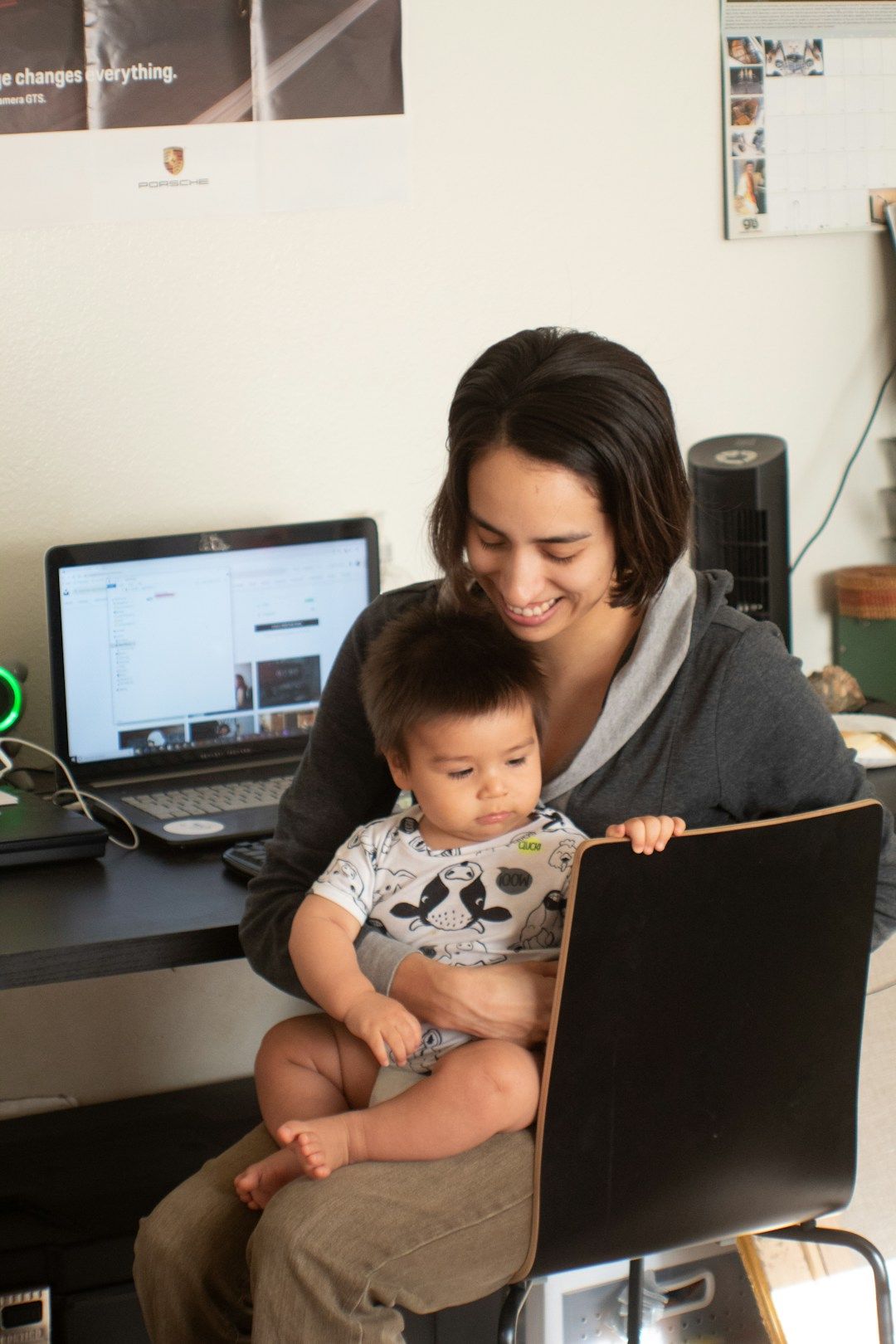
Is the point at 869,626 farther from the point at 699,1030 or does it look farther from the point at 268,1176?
the point at 268,1176

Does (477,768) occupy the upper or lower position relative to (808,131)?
lower

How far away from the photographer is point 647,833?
3.87ft

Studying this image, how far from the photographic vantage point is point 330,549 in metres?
2.14

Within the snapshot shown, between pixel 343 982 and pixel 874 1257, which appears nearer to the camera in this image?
pixel 343 982

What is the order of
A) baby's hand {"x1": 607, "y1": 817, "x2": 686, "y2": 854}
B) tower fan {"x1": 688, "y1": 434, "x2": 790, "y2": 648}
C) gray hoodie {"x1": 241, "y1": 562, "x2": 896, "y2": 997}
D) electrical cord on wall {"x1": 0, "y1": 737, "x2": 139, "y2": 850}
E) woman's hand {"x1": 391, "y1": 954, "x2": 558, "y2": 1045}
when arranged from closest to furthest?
baby's hand {"x1": 607, "y1": 817, "x2": 686, "y2": 854}, woman's hand {"x1": 391, "y1": 954, "x2": 558, "y2": 1045}, gray hoodie {"x1": 241, "y1": 562, "x2": 896, "y2": 997}, electrical cord on wall {"x1": 0, "y1": 737, "x2": 139, "y2": 850}, tower fan {"x1": 688, "y1": 434, "x2": 790, "y2": 648}

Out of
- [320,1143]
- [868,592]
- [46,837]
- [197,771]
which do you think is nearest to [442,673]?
[320,1143]

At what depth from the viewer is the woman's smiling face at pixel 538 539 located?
137cm

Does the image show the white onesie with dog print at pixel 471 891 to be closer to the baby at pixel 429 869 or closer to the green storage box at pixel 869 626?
the baby at pixel 429 869

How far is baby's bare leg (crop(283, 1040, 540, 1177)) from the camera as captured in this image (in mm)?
1232

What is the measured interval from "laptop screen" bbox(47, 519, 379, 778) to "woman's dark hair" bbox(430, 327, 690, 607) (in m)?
0.68

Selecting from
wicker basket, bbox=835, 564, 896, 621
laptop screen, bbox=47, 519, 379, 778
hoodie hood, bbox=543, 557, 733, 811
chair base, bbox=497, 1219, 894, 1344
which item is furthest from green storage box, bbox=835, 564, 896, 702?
chair base, bbox=497, 1219, 894, 1344

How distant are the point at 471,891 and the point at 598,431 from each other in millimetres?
441

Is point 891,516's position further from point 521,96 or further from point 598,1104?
point 598,1104

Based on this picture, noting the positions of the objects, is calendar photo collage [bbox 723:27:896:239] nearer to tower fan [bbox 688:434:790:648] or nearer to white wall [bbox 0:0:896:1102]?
white wall [bbox 0:0:896:1102]
